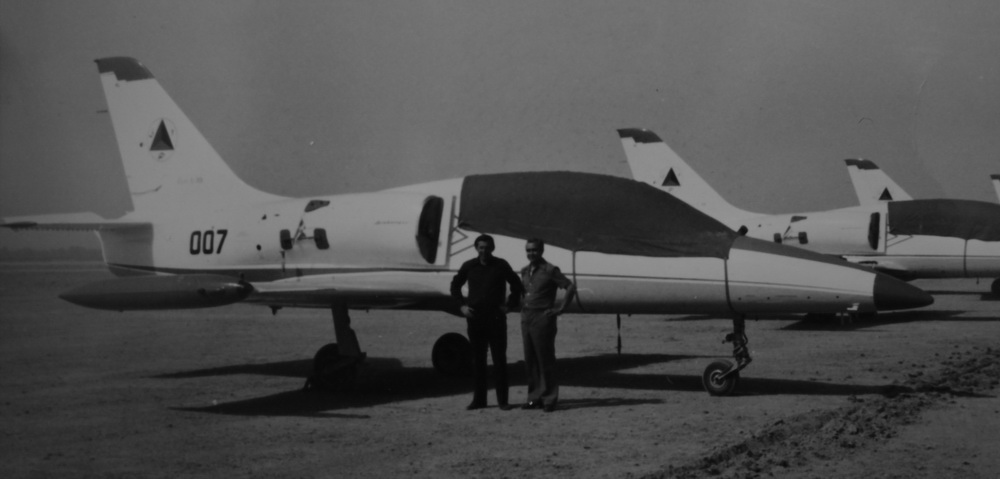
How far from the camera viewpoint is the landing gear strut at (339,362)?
12.2m

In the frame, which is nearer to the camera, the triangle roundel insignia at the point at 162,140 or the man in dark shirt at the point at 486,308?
the man in dark shirt at the point at 486,308

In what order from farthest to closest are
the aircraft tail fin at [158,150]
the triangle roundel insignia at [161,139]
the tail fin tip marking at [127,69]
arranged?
the tail fin tip marking at [127,69]
the triangle roundel insignia at [161,139]
the aircraft tail fin at [158,150]

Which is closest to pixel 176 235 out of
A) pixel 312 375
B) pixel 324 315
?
pixel 312 375

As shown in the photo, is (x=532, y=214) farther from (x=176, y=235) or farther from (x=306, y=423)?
(x=176, y=235)

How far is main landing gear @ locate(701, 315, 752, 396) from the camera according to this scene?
10945 mm

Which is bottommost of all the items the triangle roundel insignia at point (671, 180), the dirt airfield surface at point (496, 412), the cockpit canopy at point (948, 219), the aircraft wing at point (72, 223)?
the dirt airfield surface at point (496, 412)

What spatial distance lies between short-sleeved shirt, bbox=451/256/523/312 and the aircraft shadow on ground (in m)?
1.26

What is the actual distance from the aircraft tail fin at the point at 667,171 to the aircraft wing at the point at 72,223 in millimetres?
16444

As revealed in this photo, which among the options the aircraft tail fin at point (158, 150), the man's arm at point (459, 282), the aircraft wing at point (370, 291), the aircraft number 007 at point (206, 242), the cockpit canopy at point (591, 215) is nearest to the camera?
the man's arm at point (459, 282)

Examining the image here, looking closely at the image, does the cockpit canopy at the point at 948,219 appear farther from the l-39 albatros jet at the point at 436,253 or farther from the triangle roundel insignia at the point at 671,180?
the l-39 albatros jet at the point at 436,253

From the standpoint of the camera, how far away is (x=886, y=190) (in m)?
34.2

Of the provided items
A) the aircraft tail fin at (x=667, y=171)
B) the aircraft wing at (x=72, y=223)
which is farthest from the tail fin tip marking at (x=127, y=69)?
the aircraft tail fin at (x=667, y=171)

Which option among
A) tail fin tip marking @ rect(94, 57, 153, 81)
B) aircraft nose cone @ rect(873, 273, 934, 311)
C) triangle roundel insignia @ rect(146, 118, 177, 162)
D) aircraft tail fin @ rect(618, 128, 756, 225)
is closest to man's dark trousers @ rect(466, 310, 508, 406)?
aircraft nose cone @ rect(873, 273, 934, 311)

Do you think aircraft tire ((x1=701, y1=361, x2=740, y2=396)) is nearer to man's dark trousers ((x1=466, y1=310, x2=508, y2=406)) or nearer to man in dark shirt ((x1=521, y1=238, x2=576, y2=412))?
man in dark shirt ((x1=521, y1=238, x2=576, y2=412))
